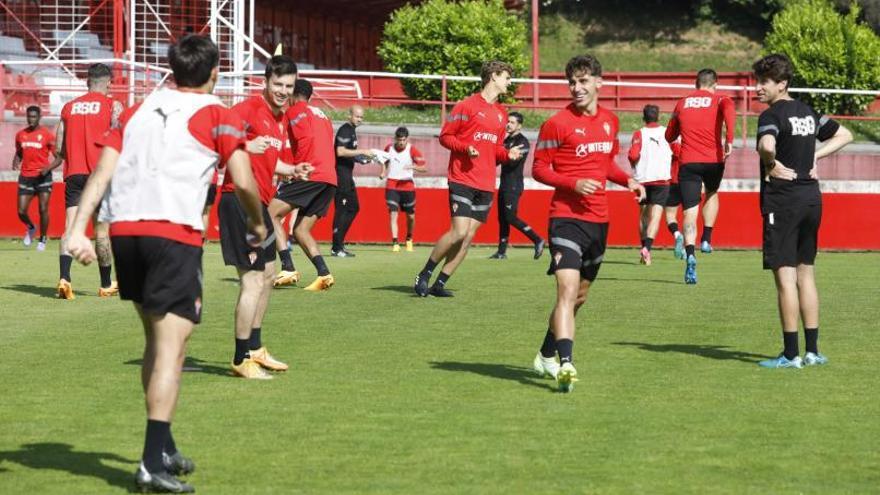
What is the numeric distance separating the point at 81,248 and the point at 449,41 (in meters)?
31.5

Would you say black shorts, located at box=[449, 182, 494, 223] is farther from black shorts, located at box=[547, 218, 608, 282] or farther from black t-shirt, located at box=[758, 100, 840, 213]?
black shorts, located at box=[547, 218, 608, 282]

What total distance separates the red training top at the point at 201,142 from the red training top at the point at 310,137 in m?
8.49

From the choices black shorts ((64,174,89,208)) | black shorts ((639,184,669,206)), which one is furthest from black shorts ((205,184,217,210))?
black shorts ((639,184,669,206))

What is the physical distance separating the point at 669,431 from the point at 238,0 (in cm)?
2886

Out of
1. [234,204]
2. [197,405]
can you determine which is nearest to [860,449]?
[197,405]

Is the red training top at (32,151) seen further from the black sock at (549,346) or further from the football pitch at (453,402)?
the black sock at (549,346)

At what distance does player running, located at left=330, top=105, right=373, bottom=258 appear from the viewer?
876 inches

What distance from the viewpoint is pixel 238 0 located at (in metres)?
35.5

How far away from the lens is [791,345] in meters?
10.5

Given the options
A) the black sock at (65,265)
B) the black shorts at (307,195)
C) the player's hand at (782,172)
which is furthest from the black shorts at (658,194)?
the player's hand at (782,172)

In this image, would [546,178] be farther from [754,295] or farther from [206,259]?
[206,259]

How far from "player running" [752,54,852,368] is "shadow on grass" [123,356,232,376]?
11.9 feet

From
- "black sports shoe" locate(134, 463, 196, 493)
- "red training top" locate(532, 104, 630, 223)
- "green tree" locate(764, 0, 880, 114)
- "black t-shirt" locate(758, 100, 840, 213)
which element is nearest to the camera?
"black sports shoe" locate(134, 463, 196, 493)

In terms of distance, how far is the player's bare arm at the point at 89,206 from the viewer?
6.58 metres
